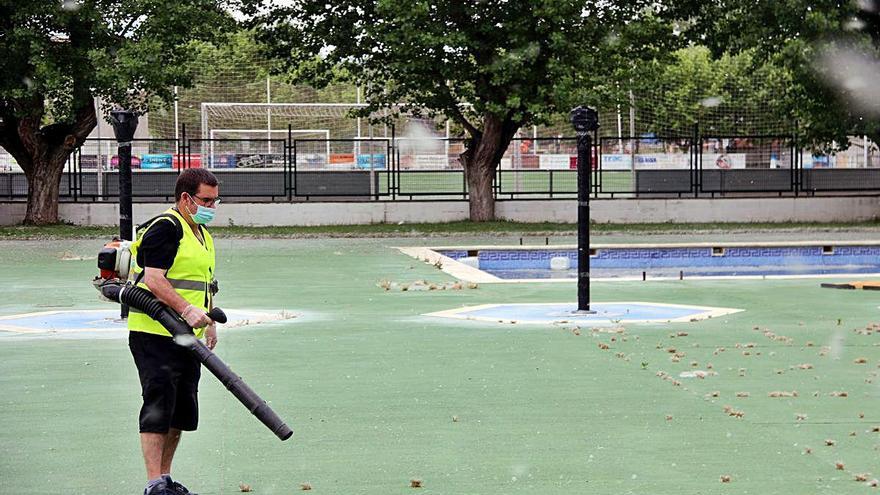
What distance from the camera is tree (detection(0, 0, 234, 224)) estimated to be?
113 feet

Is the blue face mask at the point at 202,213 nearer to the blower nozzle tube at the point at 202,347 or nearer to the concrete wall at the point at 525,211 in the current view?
the blower nozzle tube at the point at 202,347

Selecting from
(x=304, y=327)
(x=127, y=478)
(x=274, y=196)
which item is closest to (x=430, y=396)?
(x=127, y=478)

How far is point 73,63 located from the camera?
35.5 m

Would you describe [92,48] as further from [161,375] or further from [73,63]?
[161,375]

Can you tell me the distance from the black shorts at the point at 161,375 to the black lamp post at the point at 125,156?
304 inches

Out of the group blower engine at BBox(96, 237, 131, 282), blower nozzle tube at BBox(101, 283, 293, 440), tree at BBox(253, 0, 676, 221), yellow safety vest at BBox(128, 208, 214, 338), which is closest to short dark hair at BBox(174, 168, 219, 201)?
yellow safety vest at BBox(128, 208, 214, 338)

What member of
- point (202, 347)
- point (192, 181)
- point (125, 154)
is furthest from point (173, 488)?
point (125, 154)

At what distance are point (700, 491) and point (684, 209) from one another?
3282 cm

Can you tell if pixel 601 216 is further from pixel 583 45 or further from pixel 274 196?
pixel 274 196

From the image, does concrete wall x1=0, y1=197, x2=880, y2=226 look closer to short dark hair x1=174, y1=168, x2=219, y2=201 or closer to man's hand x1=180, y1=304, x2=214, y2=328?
short dark hair x1=174, y1=168, x2=219, y2=201

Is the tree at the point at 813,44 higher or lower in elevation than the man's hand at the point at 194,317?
higher

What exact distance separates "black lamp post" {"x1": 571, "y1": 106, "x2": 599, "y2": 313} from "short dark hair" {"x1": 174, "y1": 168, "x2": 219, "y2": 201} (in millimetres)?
8531

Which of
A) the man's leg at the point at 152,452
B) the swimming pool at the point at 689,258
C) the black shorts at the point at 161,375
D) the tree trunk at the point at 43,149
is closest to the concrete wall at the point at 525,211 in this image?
the tree trunk at the point at 43,149

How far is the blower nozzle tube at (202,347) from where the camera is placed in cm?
675
